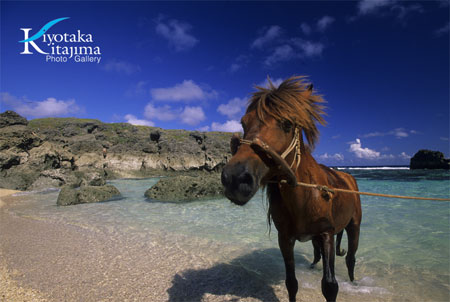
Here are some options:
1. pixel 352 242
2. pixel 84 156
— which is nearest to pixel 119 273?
pixel 352 242

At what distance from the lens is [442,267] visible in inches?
156

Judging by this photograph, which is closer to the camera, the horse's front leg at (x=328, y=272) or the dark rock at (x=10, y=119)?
the horse's front leg at (x=328, y=272)

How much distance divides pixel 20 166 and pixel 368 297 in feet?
82.8

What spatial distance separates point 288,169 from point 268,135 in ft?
0.99

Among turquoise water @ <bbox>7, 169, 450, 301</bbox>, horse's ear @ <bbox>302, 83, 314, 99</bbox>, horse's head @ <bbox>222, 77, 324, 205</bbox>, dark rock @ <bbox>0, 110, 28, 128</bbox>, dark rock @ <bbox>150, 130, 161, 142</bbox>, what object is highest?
dark rock @ <bbox>150, 130, 161, 142</bbox>

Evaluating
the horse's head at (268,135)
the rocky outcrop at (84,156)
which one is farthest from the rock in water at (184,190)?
the horse's head at (268,135)

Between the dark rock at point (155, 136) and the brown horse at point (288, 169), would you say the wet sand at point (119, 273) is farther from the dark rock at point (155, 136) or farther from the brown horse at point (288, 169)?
the dark rock at point (155, 136)

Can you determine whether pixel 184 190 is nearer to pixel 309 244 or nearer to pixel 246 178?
pixel 309 244

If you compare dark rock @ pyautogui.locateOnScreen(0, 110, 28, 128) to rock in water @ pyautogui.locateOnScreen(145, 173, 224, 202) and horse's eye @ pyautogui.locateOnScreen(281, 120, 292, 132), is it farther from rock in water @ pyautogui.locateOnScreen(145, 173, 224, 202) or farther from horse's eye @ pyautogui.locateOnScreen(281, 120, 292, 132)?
horse's eye @ pyautogui.locateOnScreen(281, 120, 292, 132)

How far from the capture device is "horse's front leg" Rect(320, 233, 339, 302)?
2068 mm

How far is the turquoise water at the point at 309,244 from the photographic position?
3.41 m

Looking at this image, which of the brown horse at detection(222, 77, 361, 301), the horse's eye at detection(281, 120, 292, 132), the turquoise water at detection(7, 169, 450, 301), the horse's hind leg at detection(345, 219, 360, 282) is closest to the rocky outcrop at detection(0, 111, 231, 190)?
the turquoise water at detection(7, 169, 450, 301)

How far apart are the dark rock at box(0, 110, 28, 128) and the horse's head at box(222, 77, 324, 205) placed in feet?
93.7

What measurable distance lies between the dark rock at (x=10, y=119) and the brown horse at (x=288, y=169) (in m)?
28.6
